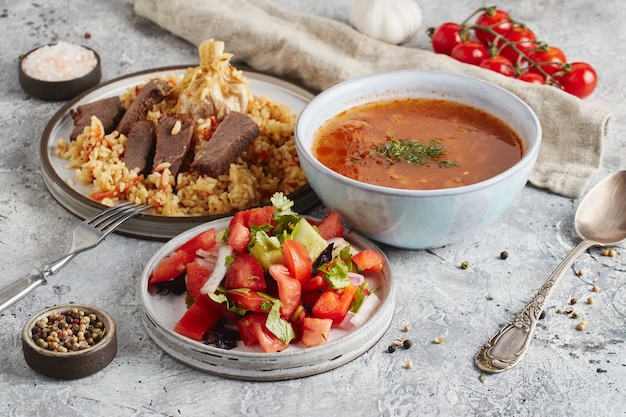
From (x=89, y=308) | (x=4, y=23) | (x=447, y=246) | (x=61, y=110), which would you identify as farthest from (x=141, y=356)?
(x=4, y=23)

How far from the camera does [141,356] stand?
3.91 meters

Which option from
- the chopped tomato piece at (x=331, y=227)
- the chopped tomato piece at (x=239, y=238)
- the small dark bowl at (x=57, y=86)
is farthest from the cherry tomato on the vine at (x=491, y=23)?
the chopped tomato piece at (x=239, y=238)

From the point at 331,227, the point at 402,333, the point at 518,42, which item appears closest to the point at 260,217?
the point at 331,227

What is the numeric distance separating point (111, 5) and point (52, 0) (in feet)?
1.81

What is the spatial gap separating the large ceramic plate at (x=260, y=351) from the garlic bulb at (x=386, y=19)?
3.06m

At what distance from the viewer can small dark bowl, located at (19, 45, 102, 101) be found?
5.98 metres

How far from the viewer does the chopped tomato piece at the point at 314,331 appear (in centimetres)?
373

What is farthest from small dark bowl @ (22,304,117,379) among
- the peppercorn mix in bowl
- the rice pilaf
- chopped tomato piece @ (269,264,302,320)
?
the peppercorn mix in bowl

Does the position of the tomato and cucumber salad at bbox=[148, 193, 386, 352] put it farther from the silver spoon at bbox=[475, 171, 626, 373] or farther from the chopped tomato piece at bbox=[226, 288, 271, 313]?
the silver spoon at bbox=[475, 171, 626, 373]

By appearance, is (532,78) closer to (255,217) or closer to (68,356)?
(255,217)

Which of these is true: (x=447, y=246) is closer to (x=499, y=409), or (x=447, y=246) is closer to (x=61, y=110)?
(x=499, y=409)

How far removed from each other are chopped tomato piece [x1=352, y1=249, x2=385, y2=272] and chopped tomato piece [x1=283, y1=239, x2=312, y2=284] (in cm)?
32

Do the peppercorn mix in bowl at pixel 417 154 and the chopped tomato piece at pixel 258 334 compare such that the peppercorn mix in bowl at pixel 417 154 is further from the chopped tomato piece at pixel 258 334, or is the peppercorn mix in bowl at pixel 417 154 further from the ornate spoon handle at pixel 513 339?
the chopped tomato piece at pixel 258 334

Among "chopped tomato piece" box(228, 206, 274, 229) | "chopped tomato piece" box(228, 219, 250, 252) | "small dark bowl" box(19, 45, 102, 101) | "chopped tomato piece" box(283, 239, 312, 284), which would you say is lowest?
"small dark bowl" box(19, 45, 102, 101)
